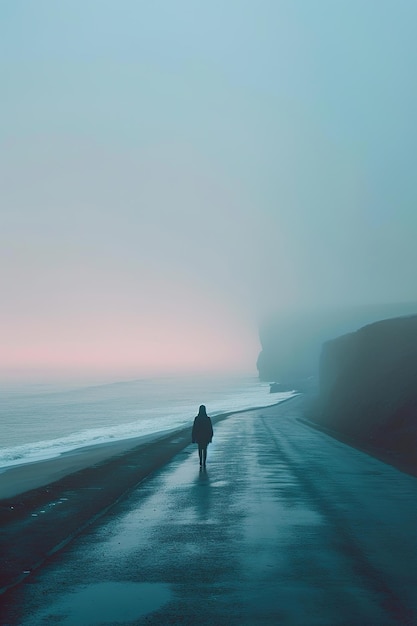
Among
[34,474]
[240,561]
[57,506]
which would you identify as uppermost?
[34,474]

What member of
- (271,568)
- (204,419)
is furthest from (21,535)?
(204,419)

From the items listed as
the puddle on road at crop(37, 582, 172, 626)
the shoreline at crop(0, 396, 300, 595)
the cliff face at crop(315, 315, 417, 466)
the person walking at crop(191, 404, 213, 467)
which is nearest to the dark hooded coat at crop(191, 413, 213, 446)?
the person walking at crop(191, 404, 213, 467)

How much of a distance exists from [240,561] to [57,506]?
32.9ft

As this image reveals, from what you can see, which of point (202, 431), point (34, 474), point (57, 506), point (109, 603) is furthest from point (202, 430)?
point (109, 603)

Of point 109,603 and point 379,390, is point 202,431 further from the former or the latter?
point 379,390

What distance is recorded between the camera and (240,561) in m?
13.1

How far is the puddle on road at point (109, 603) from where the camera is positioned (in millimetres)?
9703

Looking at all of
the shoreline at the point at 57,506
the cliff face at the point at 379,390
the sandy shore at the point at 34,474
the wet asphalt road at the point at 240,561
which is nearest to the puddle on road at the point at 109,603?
the wet asphalt road at the point at 240,561

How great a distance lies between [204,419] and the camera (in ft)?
101

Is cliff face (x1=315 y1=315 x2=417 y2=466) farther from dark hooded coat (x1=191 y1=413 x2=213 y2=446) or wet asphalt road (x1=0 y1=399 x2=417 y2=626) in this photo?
wet asphalt road (x1=0 y1=399 x2=417 y2=626)

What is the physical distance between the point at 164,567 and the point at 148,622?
3.29m

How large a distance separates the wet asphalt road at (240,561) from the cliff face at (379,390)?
14.9m

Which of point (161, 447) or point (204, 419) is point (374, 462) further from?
point (161, 447)

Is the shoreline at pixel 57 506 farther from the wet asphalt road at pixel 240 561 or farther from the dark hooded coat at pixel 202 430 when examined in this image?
the dark hooded coat at pixel 202 430
